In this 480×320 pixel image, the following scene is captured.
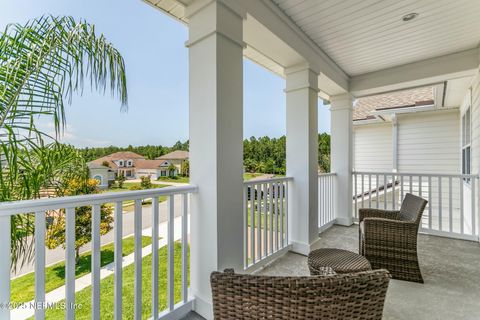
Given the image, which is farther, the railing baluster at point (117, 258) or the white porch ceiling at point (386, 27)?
the white porch ceiling at point (386, 27)

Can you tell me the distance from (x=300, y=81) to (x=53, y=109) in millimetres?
2783

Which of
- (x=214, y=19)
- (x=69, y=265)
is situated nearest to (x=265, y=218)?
(x=69, y=265)

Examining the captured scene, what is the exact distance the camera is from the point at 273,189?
308 cm

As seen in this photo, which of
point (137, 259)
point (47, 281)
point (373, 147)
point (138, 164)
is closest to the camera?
point (137, 259)

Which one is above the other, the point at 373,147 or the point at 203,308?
the point at 373,147

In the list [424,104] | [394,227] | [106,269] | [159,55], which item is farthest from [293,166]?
[424,104]

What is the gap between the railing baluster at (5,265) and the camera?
3.68 ft

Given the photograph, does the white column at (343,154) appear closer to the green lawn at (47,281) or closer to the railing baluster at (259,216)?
the railing baluster at (259,216)

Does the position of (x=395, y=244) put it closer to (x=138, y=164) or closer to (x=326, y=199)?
(x=326, y=199)

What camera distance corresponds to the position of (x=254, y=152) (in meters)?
3.64

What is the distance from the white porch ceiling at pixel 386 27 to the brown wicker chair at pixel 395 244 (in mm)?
2033

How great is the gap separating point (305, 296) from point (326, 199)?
375cm

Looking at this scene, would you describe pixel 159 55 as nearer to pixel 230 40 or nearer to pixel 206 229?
pixel 230 40

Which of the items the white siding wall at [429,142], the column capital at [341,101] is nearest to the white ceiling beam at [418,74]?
the column capital at [341,101]
